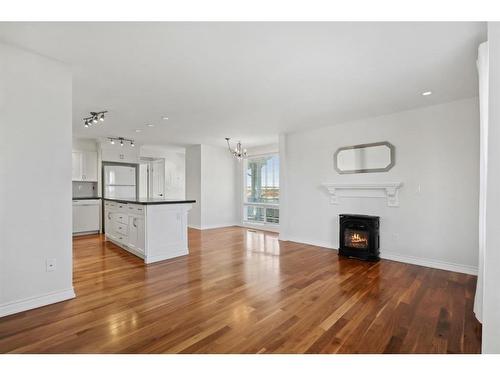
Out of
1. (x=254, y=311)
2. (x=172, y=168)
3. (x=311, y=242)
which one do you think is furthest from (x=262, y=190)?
(x=254, y=311)

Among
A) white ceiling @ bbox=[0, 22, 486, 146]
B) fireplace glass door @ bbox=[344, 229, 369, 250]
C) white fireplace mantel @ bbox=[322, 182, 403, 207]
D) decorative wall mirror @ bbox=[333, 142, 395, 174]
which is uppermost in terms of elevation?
white ceiling @ bbox=[0, 22, 486, 146]

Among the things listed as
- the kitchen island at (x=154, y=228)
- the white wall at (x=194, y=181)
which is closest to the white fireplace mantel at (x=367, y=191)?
the kitchen island at (x=154, y=228)

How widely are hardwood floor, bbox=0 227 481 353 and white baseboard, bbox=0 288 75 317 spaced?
0.07m

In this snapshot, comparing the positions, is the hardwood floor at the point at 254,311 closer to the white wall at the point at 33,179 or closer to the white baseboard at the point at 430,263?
the white baseboard at the point at 430,263

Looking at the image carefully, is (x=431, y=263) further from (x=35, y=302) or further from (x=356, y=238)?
(x=35, y=302)

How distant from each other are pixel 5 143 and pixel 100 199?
15.6 ft

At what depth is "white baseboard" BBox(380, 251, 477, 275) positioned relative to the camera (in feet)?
11.3

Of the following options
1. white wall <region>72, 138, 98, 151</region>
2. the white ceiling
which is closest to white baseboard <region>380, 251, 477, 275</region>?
the white ceiling

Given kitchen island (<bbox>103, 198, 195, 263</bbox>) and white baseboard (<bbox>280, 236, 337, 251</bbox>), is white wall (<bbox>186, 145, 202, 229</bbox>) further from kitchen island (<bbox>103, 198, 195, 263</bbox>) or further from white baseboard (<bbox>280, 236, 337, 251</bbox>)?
white baseboard (<bbox>280, 236, 337, 251</bbox>)

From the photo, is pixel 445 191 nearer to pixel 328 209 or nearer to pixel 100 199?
pixel 328 209

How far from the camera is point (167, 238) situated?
13.7 ft

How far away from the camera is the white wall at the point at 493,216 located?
140 cm

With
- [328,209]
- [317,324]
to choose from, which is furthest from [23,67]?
[328,209]

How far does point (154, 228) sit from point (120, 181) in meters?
3.64
